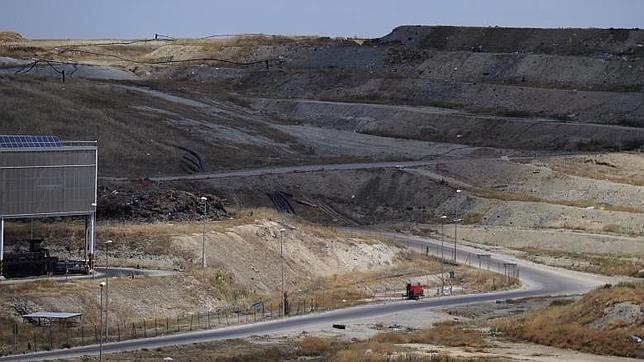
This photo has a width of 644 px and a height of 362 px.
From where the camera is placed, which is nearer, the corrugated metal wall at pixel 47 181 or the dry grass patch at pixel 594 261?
the corrugated metal wall at pixel 47 181

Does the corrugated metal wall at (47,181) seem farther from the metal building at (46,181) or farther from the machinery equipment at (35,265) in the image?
the machinery equipment at (35,265)

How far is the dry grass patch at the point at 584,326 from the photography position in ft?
215

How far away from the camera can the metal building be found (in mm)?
70000

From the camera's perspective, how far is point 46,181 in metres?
71.4

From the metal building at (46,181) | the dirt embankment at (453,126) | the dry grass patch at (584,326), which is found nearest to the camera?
the dry grass patch at (584,326)

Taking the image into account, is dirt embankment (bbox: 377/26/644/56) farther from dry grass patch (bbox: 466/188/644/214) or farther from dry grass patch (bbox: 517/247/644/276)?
dry grass patch (bbox: 517/247/644/276)

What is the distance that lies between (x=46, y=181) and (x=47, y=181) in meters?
0.07

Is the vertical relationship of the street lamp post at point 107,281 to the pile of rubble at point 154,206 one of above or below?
below

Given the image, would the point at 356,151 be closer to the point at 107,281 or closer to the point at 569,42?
the point at 569,42

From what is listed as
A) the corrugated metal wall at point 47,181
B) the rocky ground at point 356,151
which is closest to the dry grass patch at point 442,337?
the rocky ground at point 356,151

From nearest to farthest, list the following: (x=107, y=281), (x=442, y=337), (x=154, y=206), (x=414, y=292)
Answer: (x=442, y=337)
(x=107, y=281)
(x=414, y=292)
(x=154, y=206)

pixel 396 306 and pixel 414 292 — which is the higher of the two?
pixel 414 292

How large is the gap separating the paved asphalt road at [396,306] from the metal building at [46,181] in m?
9.68

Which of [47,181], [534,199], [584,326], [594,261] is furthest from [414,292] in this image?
[534,199]
